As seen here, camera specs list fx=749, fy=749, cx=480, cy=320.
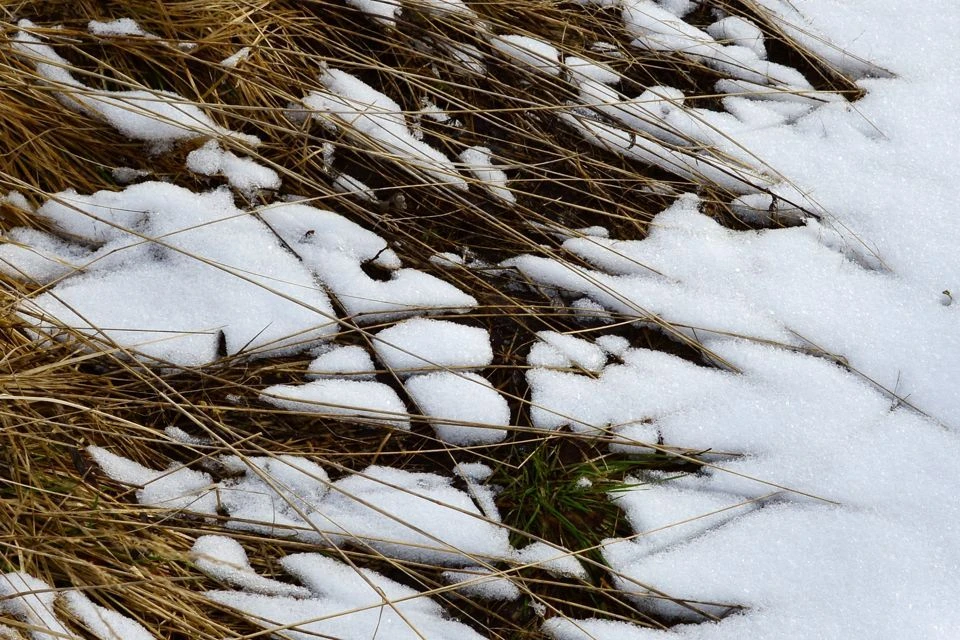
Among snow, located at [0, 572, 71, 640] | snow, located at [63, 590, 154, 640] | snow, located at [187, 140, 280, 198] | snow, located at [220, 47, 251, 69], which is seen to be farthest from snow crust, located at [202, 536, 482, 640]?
snow, located at [220, 47, 251, 69]

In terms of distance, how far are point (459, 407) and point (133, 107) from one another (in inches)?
33.4

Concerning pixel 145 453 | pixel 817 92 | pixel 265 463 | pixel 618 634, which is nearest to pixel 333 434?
pixel 265 463

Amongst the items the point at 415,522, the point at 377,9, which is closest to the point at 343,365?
the point at 415,522

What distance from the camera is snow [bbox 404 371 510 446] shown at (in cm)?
134

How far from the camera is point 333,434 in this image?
134 centimetres

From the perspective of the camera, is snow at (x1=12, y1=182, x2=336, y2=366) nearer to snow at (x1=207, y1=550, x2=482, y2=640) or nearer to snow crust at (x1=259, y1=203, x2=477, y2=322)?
snow crust at (x1=259, y1=203, x2=477, y2=322)

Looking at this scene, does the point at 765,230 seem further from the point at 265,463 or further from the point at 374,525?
the point at 265,463

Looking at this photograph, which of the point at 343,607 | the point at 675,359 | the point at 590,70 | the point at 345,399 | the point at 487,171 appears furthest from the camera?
the point at 590,70

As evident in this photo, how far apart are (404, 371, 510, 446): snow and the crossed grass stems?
0.03 metres

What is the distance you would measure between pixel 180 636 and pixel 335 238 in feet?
2.40

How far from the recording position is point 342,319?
1357mm

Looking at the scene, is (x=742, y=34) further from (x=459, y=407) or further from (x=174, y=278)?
(x=174, y=278)

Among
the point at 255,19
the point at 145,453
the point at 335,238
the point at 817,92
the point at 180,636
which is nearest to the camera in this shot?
the point at 180,636

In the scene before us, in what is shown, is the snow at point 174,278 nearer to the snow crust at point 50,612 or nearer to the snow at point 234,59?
the snow at point 234,59
